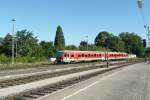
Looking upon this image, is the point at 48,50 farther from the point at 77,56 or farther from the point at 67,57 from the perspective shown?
the point at 67,57

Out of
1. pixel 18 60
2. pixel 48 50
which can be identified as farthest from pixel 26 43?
pixel 18 60

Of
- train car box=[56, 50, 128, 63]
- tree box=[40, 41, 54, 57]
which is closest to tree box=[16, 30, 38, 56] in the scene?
tree box=[40, 41, 54, 57]

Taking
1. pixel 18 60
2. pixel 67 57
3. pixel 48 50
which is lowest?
pixel 18 60

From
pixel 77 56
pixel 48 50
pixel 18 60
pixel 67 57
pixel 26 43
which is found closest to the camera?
pixel 67 57

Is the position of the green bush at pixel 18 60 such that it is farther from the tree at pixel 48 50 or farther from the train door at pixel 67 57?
the tree at pixel 48 50

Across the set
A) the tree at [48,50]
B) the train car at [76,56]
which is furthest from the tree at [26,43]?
the train car at [76,56]

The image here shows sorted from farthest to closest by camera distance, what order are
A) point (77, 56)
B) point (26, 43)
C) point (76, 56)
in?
point (26, 43)
point (77, 56)
point (76, 56)

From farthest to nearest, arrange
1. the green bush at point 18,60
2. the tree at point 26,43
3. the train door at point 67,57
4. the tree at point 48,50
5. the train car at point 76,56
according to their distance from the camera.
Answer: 1. the tree at point 48,50
2. the tree at point 26,43
3. the train door at point 67,57
4. the train car at point 76,56
5. the green bush at point 18,60

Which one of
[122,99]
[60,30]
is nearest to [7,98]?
[122,99]

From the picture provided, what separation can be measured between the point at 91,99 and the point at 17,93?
3.67 metres

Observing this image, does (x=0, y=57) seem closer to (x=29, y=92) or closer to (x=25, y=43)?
(x=25, y=43)

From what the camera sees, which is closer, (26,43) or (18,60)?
(18,60)

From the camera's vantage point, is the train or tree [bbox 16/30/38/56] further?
tree [bbox 16/30/38/56]

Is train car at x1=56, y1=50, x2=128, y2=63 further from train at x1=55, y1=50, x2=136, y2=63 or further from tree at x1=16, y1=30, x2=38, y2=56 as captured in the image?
tree at x1=16, y1=30, x2=38, y2=56
